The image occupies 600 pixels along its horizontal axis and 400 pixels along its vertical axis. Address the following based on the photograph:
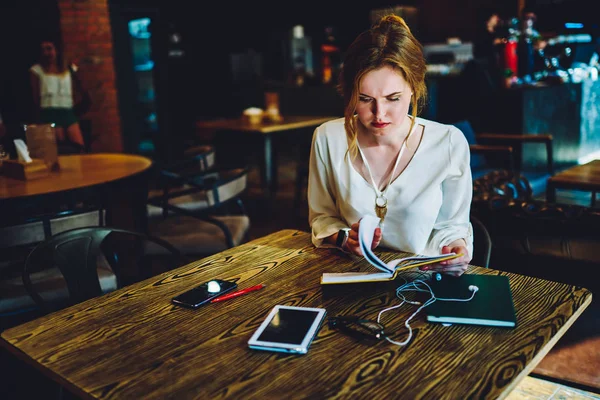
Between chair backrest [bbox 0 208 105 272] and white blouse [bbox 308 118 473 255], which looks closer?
white blouse [bbox 308 118 473 255]

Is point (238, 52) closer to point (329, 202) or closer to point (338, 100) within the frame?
point (338, 100)

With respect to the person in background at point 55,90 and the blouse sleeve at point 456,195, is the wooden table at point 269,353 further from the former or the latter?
the person in background at point 55,90

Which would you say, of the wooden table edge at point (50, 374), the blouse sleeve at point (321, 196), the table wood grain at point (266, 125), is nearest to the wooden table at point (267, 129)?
the table wood grain at point (266, 125)

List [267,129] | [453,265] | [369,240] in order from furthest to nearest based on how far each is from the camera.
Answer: [267,129] < [453,265] < [369,240]

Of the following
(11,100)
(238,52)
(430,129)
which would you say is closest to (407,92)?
(430,129)

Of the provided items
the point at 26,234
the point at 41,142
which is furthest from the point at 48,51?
the point at 26,234

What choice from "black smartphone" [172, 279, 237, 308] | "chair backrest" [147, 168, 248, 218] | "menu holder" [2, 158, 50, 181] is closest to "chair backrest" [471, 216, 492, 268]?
"black smartphone" [172, 279, 237, 308]

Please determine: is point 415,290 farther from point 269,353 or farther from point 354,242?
point 269,353

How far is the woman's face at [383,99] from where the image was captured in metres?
1.60

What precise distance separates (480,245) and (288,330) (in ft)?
4.73

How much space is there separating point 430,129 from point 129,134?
6.24m

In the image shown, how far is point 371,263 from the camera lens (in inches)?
54.9

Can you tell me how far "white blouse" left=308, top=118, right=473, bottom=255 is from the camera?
65.9 inches

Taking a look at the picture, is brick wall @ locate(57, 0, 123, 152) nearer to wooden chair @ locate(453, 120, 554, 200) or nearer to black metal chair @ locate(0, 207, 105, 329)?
wooden chair @ locate(453, 120, 554, 200)
